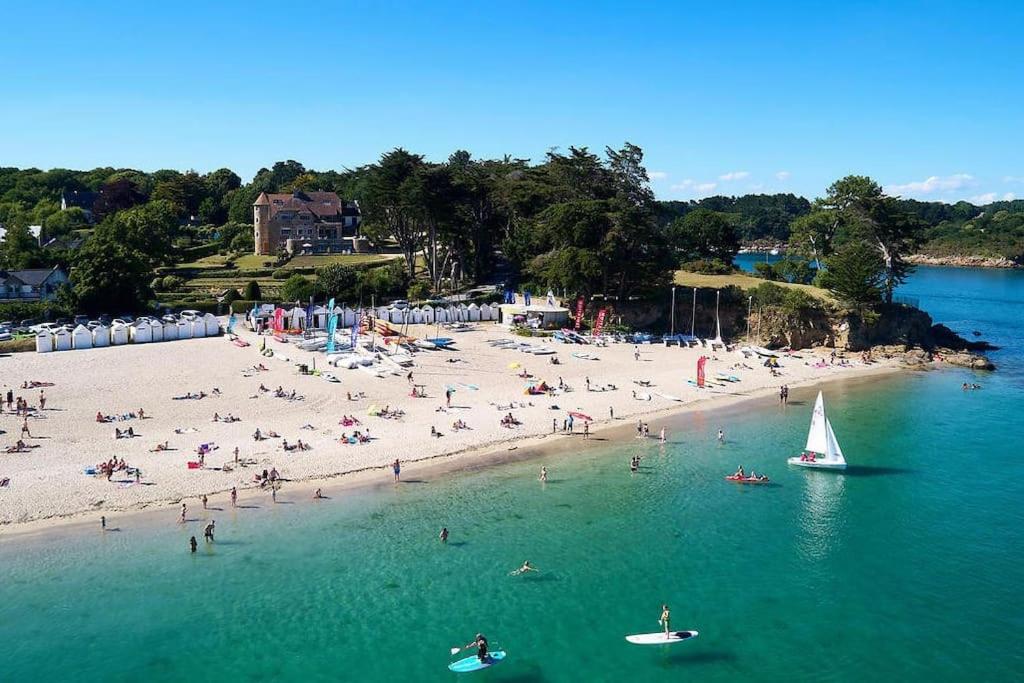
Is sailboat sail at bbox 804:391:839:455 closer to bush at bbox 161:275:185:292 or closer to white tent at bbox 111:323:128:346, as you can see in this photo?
white tent at bbox 111:323:128:346

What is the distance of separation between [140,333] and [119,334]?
1329 millimetres

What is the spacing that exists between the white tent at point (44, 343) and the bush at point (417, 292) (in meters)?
30.3

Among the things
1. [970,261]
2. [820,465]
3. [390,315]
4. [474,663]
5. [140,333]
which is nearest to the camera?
[474,663]

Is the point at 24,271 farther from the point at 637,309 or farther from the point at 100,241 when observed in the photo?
the point at 637,309

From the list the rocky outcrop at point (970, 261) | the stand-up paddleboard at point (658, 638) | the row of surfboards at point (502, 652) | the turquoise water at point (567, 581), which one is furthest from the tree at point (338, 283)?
the rocky outcrop at point (970, 261)

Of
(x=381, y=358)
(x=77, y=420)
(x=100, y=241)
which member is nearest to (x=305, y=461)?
(x=77, y=420)

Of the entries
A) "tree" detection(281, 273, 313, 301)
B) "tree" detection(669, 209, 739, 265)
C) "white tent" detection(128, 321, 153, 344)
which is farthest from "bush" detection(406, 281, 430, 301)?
"tree" detection(669, 209, 739, 265)

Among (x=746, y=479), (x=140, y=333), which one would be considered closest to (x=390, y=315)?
(x=140, y=333)

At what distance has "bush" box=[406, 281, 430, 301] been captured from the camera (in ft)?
237

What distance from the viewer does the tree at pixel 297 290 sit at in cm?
6850

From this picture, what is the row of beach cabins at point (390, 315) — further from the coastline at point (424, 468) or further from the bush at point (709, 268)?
the bush at point (709, 268)

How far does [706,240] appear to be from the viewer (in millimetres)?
101938

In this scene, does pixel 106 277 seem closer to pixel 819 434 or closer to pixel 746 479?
pixel 746 479

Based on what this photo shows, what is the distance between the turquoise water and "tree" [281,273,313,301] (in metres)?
38.2
